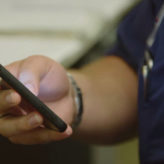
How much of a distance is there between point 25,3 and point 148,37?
0.32m

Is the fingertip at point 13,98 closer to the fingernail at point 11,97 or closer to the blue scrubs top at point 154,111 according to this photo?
the fingernail at point 11,97

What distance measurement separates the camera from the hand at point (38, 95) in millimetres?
344

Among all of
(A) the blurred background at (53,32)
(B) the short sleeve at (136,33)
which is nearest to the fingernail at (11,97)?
(A) the blurred background at (53,32)

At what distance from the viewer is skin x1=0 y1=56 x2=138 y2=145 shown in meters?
0.37

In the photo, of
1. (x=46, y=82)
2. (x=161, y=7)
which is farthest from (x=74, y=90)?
(x=161, y=7)

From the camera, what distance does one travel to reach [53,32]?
0.62m

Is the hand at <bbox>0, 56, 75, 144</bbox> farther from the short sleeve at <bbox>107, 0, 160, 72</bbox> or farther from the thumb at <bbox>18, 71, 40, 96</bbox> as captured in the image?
the short sleeve at <bbox>107, 0, 160, 72</bbox>

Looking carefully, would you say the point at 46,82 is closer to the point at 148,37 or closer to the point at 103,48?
the point at 148,37

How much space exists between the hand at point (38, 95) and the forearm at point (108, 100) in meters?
0.09

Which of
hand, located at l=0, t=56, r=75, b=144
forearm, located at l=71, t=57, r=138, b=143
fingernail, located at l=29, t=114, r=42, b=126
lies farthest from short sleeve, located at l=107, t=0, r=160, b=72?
fingernail, located at l=29, t=114, r=42, b=126

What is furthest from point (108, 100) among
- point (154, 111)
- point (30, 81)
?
point (30, 81)

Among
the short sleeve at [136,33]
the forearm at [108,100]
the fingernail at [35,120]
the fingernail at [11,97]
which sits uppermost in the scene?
the fingernail at [11,97]

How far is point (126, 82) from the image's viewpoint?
639mm

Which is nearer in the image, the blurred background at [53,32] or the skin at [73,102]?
the skin at [73,102]
